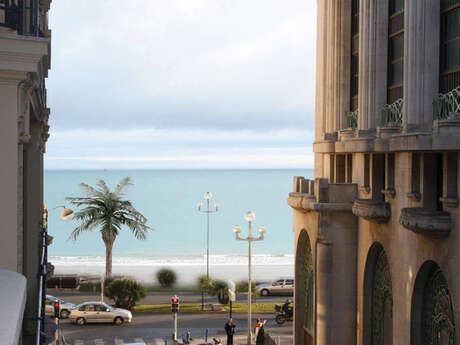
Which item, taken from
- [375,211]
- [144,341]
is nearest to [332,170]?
[375,211]

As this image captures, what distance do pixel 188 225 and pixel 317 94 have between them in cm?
14176

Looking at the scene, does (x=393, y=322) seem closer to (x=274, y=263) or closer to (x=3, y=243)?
(x=3, y=243)

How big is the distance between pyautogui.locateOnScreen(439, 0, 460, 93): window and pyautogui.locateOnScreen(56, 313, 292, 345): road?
57.8ft

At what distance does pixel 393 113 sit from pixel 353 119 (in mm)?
4802

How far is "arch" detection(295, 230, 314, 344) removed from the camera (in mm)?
30917

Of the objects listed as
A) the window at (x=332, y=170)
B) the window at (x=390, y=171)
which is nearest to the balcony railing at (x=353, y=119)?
the window at (x=332, y=170)

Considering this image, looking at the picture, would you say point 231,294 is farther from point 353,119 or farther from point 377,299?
point 377,299

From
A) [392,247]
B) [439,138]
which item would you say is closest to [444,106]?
[439,138]

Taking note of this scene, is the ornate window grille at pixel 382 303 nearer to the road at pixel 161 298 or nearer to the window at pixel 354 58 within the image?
the window at pixel 354 58

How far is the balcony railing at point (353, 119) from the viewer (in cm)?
2955

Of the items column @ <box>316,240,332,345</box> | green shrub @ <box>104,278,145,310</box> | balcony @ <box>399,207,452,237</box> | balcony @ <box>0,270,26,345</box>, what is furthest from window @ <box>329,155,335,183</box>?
balcony @ <box>0,270,26,345</box>

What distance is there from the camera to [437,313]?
783 inches

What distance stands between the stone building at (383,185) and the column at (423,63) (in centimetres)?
3

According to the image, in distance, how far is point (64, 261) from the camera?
118 meters
